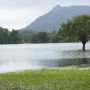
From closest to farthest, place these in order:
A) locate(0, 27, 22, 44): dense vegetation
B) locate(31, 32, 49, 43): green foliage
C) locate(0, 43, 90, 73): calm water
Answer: locate(0, 43, 90, 73): calm water
locate(0, 27, 22, 44): dense vegetation
locate(31, 32, 49, 43): green foliage

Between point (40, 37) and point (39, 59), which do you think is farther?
point (40, 37)

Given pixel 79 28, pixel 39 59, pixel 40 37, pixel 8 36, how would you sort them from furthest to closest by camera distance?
pixel 40 37 → pixel 8 36 → pixel 79 28 → pixel 39 59

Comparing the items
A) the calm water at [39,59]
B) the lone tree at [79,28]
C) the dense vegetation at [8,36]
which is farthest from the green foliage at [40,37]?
the calm water at [39,59]

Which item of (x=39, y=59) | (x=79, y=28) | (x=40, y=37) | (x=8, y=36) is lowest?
(x=39, y=59)

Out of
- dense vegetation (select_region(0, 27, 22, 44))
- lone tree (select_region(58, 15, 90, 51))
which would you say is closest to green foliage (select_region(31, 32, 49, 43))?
dense vegetation (select_region(0, 27, 22, 44))

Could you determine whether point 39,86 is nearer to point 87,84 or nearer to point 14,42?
point 87,84

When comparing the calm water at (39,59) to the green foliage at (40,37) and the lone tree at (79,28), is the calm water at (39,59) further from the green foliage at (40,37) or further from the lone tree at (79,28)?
the green foliage at (40,37)

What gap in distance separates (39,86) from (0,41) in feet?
541

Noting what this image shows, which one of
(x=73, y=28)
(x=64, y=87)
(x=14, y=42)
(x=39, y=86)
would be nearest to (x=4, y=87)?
(x=39, y=86)

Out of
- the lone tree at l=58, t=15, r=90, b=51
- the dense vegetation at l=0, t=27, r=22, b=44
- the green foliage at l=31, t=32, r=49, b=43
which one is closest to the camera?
the lone tree at l=58, t=15, r=90, b=51

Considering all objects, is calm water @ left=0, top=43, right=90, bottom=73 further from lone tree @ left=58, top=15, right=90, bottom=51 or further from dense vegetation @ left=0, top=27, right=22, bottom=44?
dense vegetation @ left=0, top=27, right=22, bottom=44

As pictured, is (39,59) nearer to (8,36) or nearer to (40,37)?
(8,36)

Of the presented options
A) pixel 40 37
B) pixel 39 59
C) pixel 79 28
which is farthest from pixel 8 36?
pixel 39 59

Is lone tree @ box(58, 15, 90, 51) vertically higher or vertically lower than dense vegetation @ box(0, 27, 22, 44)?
higher
